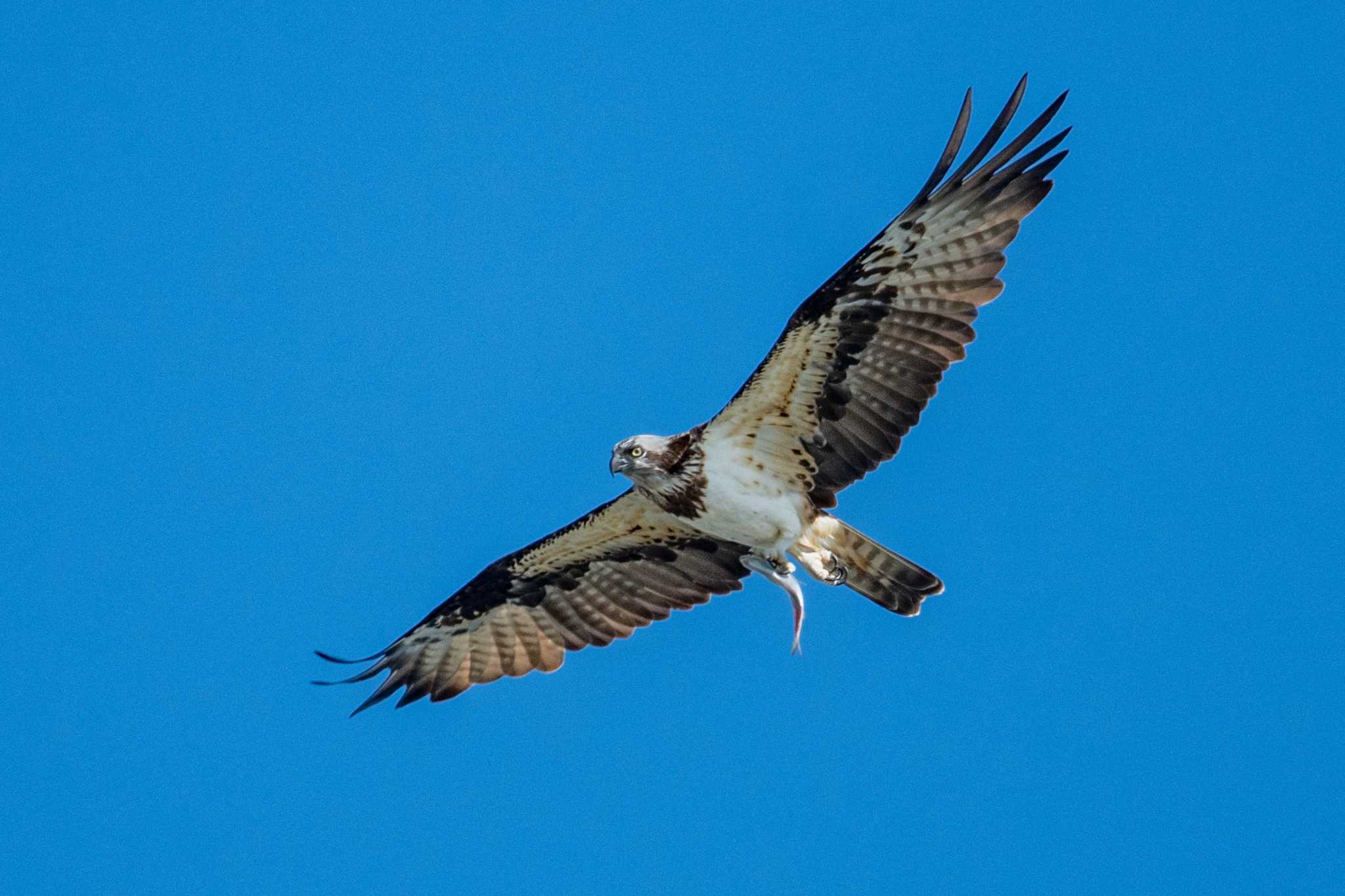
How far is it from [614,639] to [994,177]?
14.9 ft

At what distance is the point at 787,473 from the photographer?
11852 mm

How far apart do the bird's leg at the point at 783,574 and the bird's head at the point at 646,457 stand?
1104mm

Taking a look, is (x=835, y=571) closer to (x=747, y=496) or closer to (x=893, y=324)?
(x=747, y=496)

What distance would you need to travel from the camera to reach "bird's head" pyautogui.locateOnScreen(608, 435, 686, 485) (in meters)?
11.6

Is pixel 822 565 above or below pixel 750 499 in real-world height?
below

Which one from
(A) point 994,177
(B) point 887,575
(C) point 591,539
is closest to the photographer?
(A) point 994,177

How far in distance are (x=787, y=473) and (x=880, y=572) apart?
0.96 metres

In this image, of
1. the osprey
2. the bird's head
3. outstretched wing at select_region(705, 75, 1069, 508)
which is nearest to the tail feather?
the osprey

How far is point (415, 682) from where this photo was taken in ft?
43.4

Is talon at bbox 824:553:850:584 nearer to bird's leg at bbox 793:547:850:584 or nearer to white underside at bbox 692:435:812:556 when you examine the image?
bird's leg at bbox 793:547:850:584

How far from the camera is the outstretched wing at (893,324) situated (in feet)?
36.6

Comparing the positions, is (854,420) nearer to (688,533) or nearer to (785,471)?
(785,471)

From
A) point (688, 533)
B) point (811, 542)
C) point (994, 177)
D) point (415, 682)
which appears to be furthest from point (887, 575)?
point (415, 682)

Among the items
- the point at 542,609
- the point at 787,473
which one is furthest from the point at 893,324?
the point at 542,609
